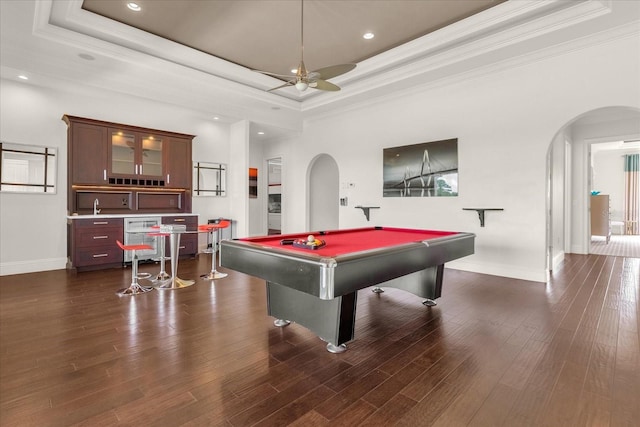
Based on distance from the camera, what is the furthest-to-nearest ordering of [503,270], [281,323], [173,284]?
[503,270] < [173,284] < [281,323]

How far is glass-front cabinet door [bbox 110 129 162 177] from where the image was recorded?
18.3ft

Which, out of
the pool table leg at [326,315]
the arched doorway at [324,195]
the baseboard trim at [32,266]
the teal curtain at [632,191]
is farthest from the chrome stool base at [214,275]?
the teal curtain at [632,191]

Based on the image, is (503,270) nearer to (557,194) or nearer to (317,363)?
(557,194)

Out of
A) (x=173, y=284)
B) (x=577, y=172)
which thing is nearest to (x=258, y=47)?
(x=173, y=284)

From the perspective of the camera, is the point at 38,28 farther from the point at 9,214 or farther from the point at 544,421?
the point at 544,421

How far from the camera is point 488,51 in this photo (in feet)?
14.0

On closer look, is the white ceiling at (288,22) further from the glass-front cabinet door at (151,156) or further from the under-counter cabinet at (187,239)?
the under-counter cabinet at (187,239)

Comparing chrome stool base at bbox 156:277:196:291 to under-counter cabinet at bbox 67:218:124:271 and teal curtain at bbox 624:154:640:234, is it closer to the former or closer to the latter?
under-counter cabinet at bbox 67:218:124:271

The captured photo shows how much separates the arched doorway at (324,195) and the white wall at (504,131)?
2053mm

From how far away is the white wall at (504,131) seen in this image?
157 inches

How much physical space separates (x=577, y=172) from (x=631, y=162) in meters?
5.73

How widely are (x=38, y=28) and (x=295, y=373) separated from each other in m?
4.76

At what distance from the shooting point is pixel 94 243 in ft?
16.9

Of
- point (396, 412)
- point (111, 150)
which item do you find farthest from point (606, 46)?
point (111, 150)
